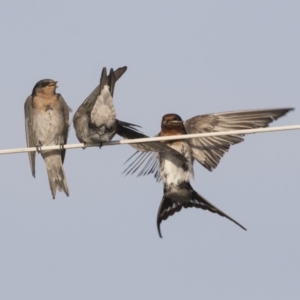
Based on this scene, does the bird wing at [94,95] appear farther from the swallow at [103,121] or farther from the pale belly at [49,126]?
the pale belly at [49,126]

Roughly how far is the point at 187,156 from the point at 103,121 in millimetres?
1127

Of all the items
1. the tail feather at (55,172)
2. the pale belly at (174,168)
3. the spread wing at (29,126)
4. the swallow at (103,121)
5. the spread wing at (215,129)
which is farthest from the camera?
the tail feather at (55,172)

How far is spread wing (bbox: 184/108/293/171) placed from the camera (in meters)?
9.05

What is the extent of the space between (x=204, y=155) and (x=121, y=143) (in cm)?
172

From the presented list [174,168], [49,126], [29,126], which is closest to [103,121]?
[174,168]

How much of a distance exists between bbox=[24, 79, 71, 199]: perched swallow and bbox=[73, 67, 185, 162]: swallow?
33.6 inches

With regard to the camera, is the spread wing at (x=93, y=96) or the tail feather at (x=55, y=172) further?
the tail feather at (x=55, y=172)

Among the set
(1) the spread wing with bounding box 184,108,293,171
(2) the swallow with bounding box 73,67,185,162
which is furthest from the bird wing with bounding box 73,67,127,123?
(1) the spread wing with bounding box 184,108,293,171

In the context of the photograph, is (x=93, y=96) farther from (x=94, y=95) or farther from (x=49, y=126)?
(x=49, y=126)

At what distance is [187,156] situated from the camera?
934 cm

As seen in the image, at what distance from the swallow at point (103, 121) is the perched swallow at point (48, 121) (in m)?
0.85

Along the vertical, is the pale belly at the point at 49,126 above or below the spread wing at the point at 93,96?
below

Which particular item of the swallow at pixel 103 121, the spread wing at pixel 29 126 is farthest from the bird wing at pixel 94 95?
the spread wing at pixel 29 126

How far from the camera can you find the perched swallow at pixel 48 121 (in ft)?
32.2
